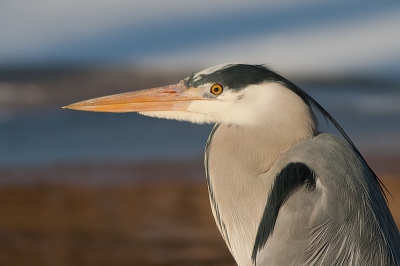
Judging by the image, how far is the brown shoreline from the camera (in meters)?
5.93

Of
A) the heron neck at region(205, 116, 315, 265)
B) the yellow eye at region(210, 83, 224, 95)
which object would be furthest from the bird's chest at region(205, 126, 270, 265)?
the yellow eye at region(210, 83, 224, 95)

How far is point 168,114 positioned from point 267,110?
501 millimetres

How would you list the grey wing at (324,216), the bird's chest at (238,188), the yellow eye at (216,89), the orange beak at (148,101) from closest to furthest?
the grey wing at (324,216)
the bird's chest at (238,188)
the yellow eye at (216,89)
the orange beak at (148,101)

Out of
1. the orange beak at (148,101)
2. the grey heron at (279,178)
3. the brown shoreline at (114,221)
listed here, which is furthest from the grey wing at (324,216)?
the brown shoreline at (114,221)

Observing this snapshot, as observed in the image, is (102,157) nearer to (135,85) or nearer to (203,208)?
(203,208)

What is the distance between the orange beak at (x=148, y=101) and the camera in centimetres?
299

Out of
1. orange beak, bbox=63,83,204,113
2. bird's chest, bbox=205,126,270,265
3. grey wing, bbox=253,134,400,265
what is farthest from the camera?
orange beak, bbox=63,83,204,113

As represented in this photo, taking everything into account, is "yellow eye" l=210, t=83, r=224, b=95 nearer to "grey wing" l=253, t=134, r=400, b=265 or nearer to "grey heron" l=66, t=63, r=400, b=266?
"grey heron" l=66, t=63, r=400, b=266

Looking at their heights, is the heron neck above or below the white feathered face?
below

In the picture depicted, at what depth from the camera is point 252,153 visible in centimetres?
275

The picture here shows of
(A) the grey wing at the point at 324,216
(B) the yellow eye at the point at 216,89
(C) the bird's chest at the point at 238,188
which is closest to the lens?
(A) the grey wing at the point at 324,216

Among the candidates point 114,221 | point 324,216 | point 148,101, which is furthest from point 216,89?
point 114,221

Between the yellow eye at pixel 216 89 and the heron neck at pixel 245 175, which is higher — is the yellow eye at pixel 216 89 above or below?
above

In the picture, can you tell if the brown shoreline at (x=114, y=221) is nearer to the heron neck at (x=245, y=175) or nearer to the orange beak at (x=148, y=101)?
the orange beak at (x=148, y=101)
